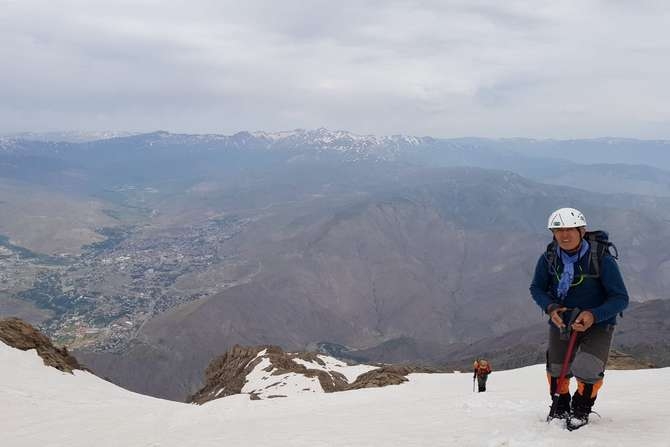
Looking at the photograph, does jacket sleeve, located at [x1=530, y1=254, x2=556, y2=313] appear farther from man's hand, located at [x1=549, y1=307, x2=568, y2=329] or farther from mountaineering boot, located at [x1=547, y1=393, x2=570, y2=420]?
mountaineering boot, located at [x1=547, y1=393, x2=570, y2=420]

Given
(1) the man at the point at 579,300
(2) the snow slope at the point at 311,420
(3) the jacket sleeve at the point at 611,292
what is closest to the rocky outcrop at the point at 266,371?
(2) the snow slope at the point at 311,420

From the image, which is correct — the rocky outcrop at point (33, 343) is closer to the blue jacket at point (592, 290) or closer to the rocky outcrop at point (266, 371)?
the rocky outcrop at point (266, 371)

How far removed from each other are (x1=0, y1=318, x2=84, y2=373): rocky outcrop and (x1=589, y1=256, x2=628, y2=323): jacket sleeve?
84.6 feet

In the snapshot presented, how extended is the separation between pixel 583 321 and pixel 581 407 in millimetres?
1803

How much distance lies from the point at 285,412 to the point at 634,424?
37.4 feet

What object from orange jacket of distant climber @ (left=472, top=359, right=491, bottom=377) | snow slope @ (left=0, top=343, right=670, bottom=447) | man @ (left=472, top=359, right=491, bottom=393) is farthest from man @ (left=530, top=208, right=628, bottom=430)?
orange jacket of distant climber @ (left=472, top=359, right=491, bottom=377)

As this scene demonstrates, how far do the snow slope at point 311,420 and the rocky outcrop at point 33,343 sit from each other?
210 cm

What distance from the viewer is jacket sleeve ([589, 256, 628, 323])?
7809mm

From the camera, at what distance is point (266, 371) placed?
4388 cm

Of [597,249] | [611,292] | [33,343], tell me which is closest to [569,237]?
[597,249]

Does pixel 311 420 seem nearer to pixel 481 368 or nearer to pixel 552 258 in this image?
pixel 552 258

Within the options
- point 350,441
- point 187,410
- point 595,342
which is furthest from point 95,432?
point 595,342

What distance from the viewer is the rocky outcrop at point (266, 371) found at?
129 ft

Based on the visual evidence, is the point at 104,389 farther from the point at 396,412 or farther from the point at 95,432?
the point at 396,412
